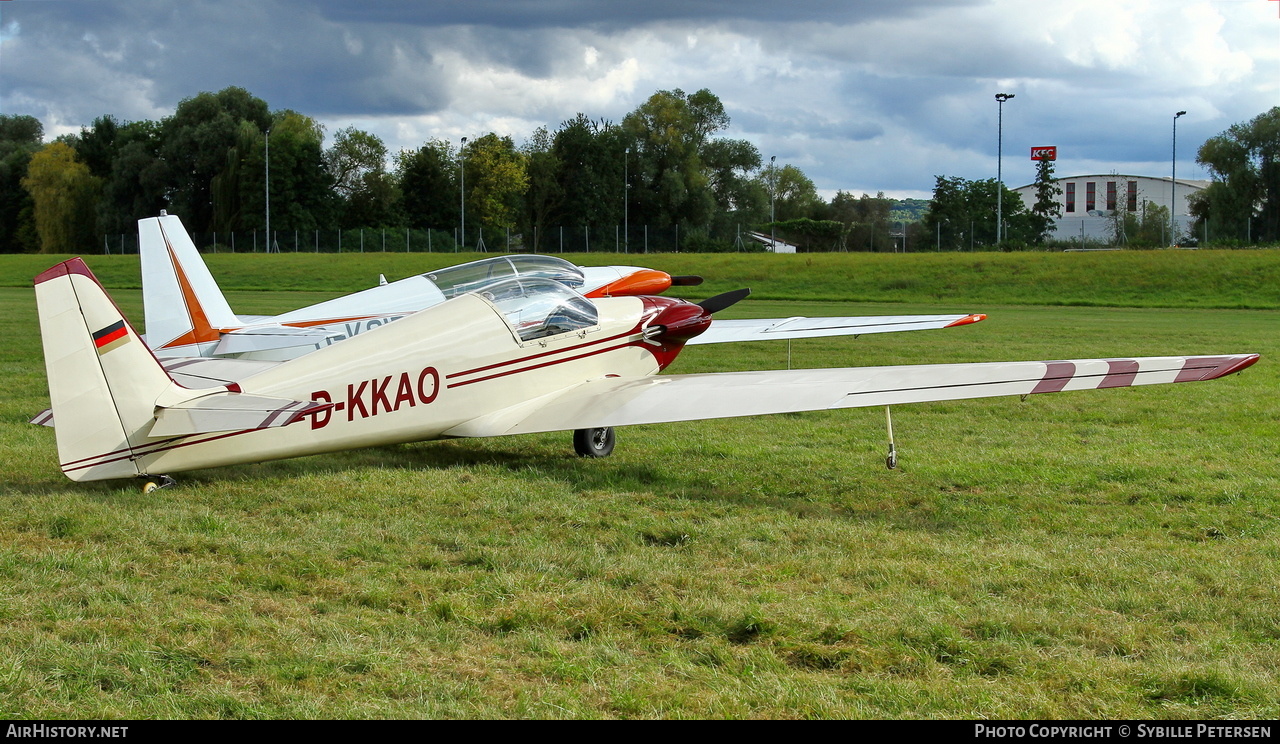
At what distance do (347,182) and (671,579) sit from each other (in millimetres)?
82837

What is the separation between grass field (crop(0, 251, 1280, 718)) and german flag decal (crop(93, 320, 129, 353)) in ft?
3.07

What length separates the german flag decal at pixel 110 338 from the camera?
6035 millimetres

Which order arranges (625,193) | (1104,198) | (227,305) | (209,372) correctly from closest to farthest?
(209,372), (227,305), (625,193), (1104,198)

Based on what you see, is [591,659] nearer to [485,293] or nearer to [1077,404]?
[485,293]

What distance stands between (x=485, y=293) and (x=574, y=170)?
242 ft

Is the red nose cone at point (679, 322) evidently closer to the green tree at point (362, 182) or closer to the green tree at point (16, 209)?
the green tree at point (362, 182)

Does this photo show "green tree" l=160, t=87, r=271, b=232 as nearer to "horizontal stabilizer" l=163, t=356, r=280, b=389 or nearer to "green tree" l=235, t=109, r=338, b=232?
"green tree" l=235, t=109, r=338, b=232

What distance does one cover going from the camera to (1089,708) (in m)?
3.46

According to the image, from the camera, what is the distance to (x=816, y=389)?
7207mm

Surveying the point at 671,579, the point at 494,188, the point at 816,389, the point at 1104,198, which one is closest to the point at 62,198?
the point at 494,188

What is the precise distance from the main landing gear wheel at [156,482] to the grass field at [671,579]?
4.3 inches

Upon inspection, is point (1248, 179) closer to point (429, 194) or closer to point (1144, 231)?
point (1144, 231)

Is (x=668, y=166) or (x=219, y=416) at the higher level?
(x=668, y=166)

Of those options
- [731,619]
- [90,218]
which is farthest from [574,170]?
[731,619]
